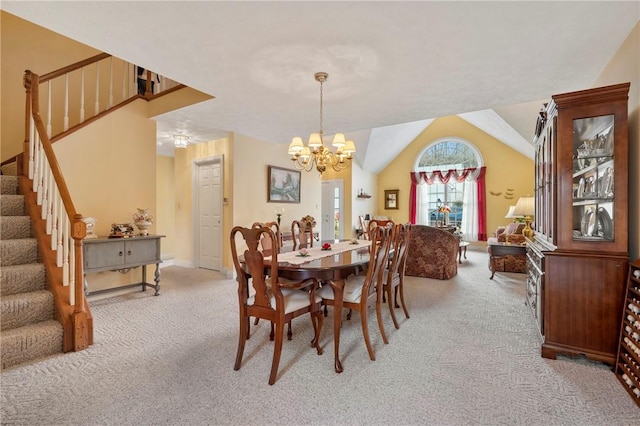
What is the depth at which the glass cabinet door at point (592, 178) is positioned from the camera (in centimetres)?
212

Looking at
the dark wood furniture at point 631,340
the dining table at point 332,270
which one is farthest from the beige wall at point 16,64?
the dark wood furniture at point 631,340

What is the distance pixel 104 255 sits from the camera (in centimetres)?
343

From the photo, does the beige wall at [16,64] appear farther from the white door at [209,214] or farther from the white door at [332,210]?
the white door at [332,210]

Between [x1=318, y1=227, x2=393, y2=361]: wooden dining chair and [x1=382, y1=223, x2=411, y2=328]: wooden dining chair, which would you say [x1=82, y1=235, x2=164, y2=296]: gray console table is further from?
[x1=382, y1=223, x2=411, y2=328]: wooden dining chair

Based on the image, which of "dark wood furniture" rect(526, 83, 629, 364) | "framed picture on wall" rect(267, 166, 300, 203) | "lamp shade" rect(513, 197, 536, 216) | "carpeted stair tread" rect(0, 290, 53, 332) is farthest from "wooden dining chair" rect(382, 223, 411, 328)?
"lamp shade" rect(513, 197, 536, 216)

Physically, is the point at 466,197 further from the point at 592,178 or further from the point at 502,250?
the point at 592,178

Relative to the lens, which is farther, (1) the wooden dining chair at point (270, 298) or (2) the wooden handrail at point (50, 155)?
(2) the wooden handrail at point (50, 155)

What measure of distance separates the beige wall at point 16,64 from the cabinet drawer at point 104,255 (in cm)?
165

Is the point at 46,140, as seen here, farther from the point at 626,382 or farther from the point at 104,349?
the point at 626,382

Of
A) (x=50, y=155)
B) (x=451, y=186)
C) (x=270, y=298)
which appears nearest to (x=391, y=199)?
(x=451, y=186)

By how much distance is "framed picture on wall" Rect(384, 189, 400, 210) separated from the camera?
955 centimetres

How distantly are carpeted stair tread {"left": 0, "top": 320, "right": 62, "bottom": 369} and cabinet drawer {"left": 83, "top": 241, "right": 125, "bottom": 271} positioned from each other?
1.06 meters

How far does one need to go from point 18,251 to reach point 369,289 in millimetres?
3070

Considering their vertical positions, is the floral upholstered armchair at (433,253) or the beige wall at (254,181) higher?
the beige wall at (254,181)
